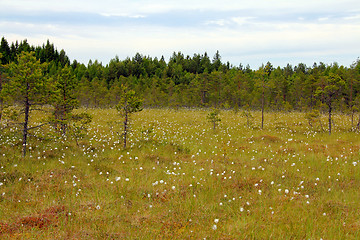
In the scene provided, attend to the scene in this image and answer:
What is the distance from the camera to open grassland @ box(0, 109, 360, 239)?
5.87m

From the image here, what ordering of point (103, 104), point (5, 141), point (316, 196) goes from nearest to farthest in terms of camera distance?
point (316, 196) → point (5, 141) → point (103, 104)

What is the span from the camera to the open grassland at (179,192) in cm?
587

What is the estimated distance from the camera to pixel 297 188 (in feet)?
25.9

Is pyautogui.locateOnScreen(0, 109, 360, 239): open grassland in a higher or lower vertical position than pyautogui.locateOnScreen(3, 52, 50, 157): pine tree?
lower

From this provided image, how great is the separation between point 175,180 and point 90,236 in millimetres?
3914

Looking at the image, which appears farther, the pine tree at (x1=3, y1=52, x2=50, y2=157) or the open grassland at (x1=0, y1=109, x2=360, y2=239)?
the pine tree at (x1=3, y1=52, x2=50, y2=157)

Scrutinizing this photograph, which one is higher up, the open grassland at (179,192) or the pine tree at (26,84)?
the pine tree at (26,84)

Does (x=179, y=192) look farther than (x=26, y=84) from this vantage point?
No

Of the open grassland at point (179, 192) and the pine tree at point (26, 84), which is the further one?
the pine tree at point (26, 84)

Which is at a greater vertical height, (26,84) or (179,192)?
(26,84)

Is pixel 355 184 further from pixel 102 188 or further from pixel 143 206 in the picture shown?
pixel 102 188

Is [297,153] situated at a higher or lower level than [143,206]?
higher

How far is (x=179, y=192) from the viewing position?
26.2ft

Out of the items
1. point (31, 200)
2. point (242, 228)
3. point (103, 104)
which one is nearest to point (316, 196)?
point (242, 228)
